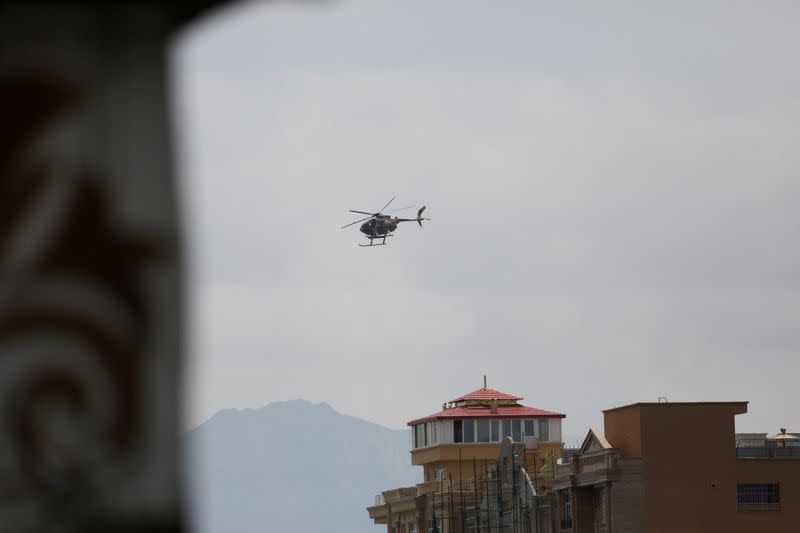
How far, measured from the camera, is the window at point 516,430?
130 m

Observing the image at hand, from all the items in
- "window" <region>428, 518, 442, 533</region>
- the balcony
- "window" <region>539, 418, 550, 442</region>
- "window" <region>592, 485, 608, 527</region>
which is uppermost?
"window" <region>539, 418, 550, 442</region>

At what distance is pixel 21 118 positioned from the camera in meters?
5.42

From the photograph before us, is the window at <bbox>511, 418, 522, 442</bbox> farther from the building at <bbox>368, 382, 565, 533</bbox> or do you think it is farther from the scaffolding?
the scaffolding

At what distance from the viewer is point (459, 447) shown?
12912cm

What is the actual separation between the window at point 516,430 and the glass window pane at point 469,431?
3.16m

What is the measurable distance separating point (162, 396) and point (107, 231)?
577 millimetres

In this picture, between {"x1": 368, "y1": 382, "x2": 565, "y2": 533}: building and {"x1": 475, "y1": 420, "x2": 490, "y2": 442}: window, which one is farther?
{"x1": 475, "y1": 420, "x2": 490, "y2": 442}: window

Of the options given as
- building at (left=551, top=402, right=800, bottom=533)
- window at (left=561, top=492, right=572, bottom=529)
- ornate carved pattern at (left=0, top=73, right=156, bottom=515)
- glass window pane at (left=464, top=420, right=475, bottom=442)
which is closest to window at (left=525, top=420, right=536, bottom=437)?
glass window pane at (left=464, top=420, right=475, bottom=442)

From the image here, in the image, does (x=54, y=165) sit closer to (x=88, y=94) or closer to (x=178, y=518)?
(x=88, y=94)

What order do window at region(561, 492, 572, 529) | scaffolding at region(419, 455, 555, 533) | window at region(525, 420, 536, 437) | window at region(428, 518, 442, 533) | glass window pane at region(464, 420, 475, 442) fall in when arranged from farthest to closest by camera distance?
window at region(525, 420, 536, 437), glass window pane at region(464, 420, 475, 442), window at region(428, 518, 442, 533), scaffolding at region(419, 455, 555, 533), window at region(561, 492, 572, 529)

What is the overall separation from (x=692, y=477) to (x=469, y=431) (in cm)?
4977

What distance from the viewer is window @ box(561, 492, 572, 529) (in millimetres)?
89750

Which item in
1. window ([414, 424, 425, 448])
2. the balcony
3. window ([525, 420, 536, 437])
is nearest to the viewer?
the balcony

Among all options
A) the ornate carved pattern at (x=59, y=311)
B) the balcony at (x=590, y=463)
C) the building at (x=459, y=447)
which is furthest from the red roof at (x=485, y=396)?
the ornate carved pattern at (x=59, y=311)
